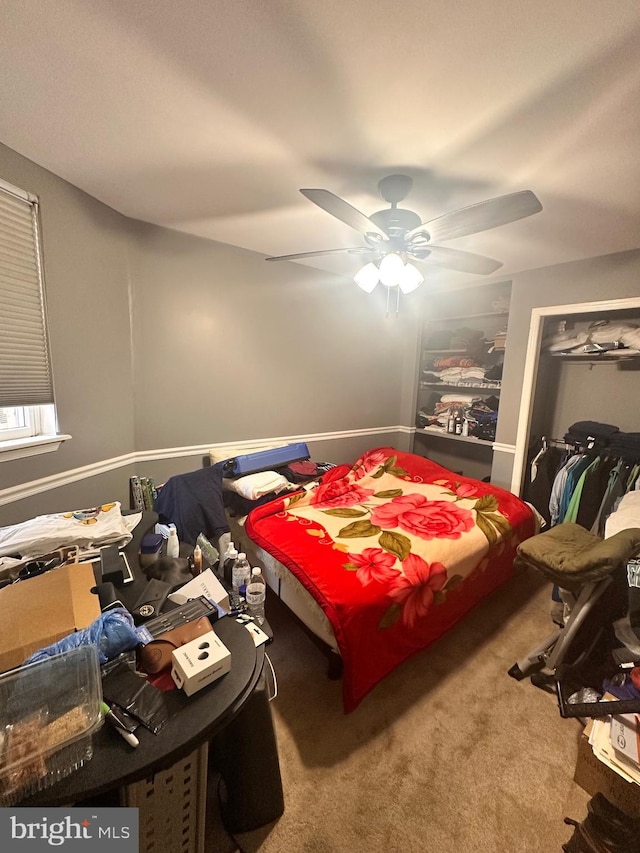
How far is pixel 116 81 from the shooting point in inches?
44.1

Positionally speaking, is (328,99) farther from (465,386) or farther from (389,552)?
(465,386)

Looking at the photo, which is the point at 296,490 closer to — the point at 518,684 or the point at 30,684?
the point at 518,684

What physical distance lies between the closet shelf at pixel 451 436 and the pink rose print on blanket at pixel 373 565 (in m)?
1.97

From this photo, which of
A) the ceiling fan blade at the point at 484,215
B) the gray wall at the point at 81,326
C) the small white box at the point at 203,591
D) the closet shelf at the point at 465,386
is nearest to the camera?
the small white box at the point at 203,591

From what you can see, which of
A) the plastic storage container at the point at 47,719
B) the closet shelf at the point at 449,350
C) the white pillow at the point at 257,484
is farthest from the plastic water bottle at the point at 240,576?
the closet shelf at the point at 449,350

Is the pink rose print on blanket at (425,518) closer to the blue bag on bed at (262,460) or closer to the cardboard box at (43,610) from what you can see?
the blue bag on bed at (262,460)

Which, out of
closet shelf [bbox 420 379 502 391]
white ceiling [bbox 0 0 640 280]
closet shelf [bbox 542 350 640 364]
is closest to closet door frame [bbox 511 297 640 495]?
closet shelf [bbox 542 350 640 364]

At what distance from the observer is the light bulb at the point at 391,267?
5.38ft

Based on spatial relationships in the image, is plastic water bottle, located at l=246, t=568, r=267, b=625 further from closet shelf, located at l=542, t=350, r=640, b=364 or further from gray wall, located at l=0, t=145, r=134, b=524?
closet shelf, located at l=542, t=350, r=640, b=364

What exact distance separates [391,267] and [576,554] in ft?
5.50

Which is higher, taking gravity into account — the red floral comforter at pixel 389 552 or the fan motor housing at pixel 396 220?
the fan motor housing at pixel 396 220

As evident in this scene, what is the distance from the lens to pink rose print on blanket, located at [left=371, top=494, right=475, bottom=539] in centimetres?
199

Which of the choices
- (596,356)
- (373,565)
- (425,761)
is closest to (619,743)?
(425,761)

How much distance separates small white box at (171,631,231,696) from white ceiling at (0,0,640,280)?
65.4 inches
